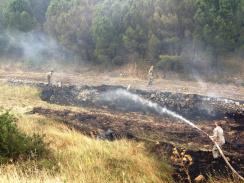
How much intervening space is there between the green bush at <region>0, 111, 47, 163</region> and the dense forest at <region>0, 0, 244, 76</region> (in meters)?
17.7

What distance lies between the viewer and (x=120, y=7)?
29.9 metres

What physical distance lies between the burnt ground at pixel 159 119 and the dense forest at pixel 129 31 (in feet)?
15.6

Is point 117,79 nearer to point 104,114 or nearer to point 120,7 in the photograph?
point 120,7

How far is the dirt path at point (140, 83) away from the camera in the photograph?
2423 cm

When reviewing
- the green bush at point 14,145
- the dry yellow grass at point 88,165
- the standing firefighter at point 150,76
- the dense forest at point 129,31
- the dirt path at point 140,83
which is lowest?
the dry yellow grass at point 88,165

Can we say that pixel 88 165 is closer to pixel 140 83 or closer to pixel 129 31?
pixel 140 83

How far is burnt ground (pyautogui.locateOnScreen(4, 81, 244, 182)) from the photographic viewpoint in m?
14.2

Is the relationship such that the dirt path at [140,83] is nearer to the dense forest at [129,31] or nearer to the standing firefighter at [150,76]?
the standing firefighter at [150,76]

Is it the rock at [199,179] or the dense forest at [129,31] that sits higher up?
the dense forest at [129,31]

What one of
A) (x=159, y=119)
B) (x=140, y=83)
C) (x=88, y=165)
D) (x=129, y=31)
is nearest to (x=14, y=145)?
(x=88, y=165)

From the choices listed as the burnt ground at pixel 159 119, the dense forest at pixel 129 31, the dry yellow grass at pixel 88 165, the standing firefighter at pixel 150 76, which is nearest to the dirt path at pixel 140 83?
the standing firefighter at pixel 150 76

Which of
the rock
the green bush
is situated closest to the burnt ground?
the rock

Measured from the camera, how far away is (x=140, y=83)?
91.1 ft

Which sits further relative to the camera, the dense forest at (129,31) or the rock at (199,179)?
the dense forest at (129,31)
